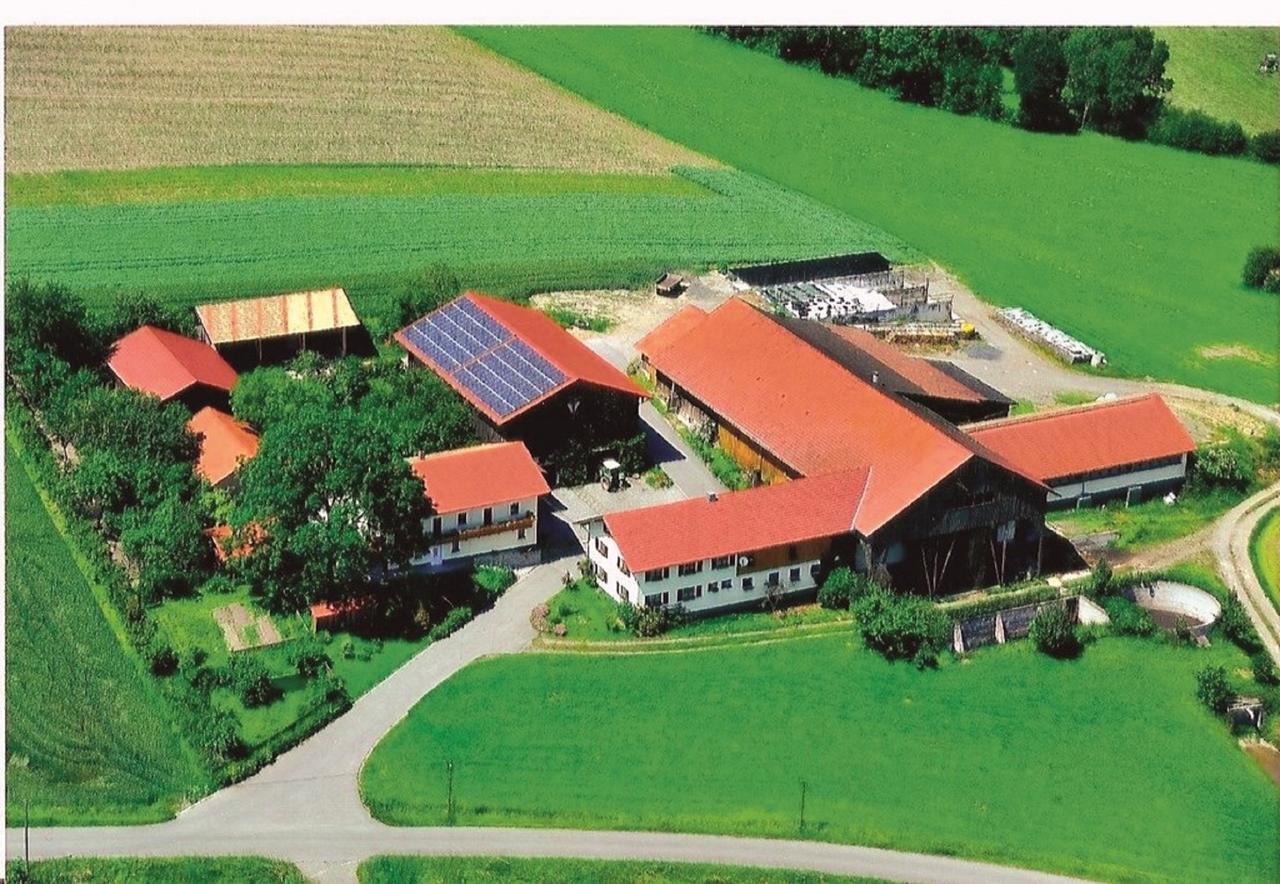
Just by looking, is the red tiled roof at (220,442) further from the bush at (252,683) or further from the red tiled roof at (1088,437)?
the red tiled roof at (1088,437)

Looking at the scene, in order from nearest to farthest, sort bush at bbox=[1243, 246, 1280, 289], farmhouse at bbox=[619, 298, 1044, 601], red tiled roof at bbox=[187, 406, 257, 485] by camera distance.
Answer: farmhouse at bbox=[619, 298, 1044, 601], red tiled roof at bbox=[187, 406, 257, 485], bush at bbox=[1243, 246, 1280, 289]

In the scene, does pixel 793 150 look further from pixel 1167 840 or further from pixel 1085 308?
pixel 1167 840

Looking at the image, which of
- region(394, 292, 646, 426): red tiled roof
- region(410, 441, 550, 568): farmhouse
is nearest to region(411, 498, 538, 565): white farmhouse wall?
region(410, 441, 550, 568): farmhouse

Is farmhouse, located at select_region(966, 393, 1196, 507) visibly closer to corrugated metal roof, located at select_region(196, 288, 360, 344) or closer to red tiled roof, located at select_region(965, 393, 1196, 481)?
red tiled roof, located at select_region(965, 393, 1196, 481)

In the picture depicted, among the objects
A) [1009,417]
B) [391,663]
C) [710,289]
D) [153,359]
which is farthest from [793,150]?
[391,663]

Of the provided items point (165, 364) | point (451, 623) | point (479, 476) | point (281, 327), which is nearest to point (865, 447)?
point (479, 476)

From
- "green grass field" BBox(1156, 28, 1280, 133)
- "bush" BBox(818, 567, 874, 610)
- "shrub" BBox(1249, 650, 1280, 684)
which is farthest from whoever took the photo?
"green grass field" BBox(1156, 28, 1280, 133)
